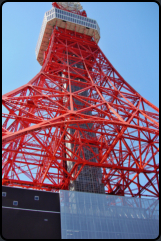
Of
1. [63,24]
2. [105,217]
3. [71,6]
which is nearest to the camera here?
[105,217]

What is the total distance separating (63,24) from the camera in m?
29.3

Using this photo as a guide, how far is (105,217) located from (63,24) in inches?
841

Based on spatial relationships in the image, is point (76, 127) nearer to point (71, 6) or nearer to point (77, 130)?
point (77, 130)

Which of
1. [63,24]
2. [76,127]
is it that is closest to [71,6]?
[63,24]

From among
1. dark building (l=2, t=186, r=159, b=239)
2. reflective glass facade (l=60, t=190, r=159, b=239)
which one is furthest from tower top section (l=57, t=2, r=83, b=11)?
reflective glass facade (l=60, t=190, r=159, b=239)

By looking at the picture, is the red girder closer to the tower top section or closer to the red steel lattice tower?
the red steel lattice tower

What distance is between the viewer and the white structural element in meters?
29.2

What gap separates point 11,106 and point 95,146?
8.11 meters

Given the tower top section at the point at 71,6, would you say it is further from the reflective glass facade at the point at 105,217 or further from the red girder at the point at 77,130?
the reflective glass facade at the point at 105,217

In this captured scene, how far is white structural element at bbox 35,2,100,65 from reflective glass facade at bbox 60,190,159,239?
19674mm

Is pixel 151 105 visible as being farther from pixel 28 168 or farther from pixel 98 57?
pixel 28 168

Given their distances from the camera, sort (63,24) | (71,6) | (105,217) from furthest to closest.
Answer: (71,6), (63,24), (105,217)

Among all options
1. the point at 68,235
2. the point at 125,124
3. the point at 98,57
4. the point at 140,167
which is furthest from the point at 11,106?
the point at 98,57

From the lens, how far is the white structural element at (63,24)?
29188 mm
